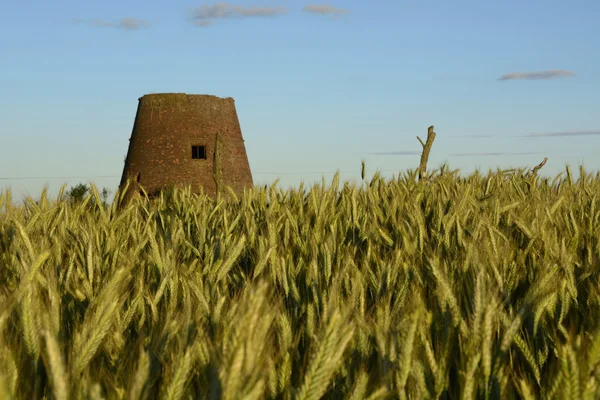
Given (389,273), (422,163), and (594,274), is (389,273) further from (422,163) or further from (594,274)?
(422,163)

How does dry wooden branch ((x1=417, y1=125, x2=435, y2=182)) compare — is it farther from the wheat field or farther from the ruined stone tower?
the ruined stone tower

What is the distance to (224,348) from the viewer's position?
1.46 meters

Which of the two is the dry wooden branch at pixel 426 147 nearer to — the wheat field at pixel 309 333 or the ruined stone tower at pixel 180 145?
the wheat field at pixel 309 333

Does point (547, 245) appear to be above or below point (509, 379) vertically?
above

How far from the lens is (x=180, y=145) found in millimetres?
17656

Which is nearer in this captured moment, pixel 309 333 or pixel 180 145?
pixel 309 333

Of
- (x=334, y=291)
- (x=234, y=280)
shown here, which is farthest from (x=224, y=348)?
(x=234, y=280)

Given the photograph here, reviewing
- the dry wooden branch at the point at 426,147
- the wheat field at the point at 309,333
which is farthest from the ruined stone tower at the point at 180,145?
the wheat field at the point at 309,333

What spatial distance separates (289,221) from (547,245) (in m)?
1.56

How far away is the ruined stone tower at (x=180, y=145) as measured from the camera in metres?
17.4

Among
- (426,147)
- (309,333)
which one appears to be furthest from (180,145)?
(309,333)

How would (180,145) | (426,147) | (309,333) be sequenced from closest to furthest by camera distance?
(309,333) → (426,147) → (180,145)

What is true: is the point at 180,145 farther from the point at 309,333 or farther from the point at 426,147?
the point at 309,333

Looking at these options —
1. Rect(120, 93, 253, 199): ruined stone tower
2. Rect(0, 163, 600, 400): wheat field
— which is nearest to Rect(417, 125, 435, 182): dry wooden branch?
Rect(0, 163, 600, 400): wheat field
